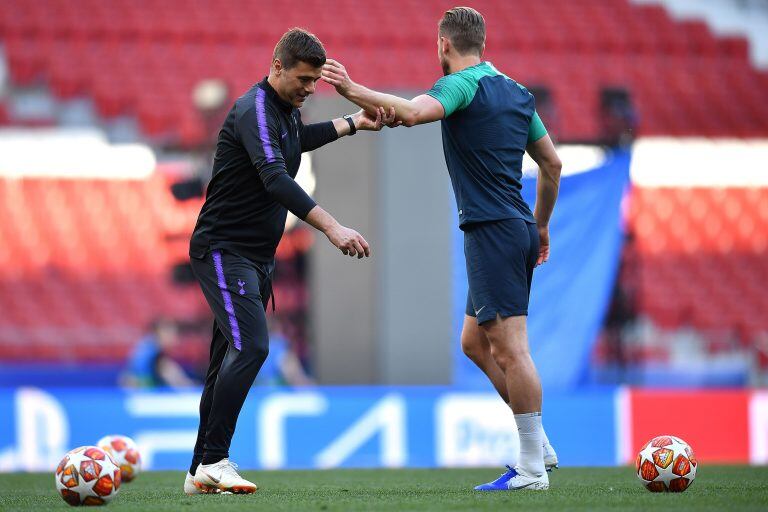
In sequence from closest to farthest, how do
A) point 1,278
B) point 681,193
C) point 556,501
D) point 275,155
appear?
point 556,501, point 275,155, point 1,278, point 681,193

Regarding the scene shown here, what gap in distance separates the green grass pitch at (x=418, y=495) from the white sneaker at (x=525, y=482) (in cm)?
5

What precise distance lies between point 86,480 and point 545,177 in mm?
2499

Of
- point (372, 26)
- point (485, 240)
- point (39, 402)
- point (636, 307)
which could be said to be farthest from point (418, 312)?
point (372, 26)

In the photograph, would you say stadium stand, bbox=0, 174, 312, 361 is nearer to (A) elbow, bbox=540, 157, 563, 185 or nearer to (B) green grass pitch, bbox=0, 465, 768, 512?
(B) green grass pitch, bbox=0, 465, 768, 512

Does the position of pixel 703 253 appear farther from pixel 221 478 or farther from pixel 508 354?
pixel 221 478

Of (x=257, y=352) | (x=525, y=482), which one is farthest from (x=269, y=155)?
(x=525, y=482)

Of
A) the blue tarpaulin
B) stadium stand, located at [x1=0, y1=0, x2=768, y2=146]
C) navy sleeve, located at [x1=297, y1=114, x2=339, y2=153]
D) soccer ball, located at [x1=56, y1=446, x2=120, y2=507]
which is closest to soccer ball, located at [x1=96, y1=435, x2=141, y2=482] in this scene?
soccer ball, located at [x1=56, y1=446, x2=120, y2=507]

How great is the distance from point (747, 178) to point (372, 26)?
19.3 feet

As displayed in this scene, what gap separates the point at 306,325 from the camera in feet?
35.5

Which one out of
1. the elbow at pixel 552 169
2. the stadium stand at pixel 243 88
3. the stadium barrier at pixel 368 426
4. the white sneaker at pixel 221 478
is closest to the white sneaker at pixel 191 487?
the white sneaker at pixel 221 478

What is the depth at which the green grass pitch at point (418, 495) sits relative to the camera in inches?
176

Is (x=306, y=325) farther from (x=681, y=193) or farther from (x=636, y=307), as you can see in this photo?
(x=681, y=193)

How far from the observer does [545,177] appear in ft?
18.0

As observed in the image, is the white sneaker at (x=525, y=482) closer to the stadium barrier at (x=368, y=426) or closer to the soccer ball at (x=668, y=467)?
the soccer ball at (x=668, y=467)
